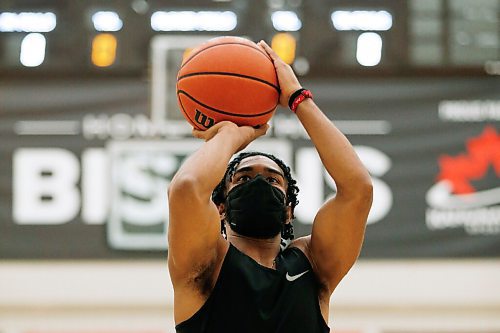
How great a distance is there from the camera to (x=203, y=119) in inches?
124

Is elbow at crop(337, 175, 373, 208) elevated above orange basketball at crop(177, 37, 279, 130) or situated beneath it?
situated beneath

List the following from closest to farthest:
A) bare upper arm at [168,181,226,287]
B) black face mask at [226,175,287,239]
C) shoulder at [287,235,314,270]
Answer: bare upper arm at [168,181,226,287]
black face mask at [226,175,287,239]
shoulder at [287,235,314,270]

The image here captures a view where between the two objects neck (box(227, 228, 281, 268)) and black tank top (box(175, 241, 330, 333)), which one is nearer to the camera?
black tank top (box(175, 241, 330, 333))

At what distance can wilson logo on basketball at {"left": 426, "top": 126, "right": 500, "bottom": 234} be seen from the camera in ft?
24.5

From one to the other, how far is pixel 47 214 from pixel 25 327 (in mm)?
872

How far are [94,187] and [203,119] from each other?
4471 mm

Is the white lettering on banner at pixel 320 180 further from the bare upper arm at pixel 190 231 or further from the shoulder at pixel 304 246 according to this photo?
the bare upper arm at pixel 190 231

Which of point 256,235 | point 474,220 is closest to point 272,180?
point 256,235

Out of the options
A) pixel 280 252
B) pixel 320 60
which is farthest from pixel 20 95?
pixel 280 252

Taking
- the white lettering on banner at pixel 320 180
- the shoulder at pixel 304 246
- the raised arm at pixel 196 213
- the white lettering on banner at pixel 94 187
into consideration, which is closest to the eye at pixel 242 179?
the raised arm at pixel 196 213

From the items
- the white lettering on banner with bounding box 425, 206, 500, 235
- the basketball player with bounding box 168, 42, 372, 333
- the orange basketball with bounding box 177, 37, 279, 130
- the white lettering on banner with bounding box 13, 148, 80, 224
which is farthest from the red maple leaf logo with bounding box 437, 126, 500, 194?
the orange basketball with bounding box 177, 37, 279, 130

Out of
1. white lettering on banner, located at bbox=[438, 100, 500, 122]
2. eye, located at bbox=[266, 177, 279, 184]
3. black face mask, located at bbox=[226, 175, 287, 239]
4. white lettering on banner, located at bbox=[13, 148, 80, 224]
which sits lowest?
black face mask, located at bbox=[226, 175, 287, 239]

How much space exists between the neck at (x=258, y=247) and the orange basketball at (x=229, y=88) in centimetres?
37

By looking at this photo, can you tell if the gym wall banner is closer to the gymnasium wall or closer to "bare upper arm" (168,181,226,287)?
the gymnasium wall
